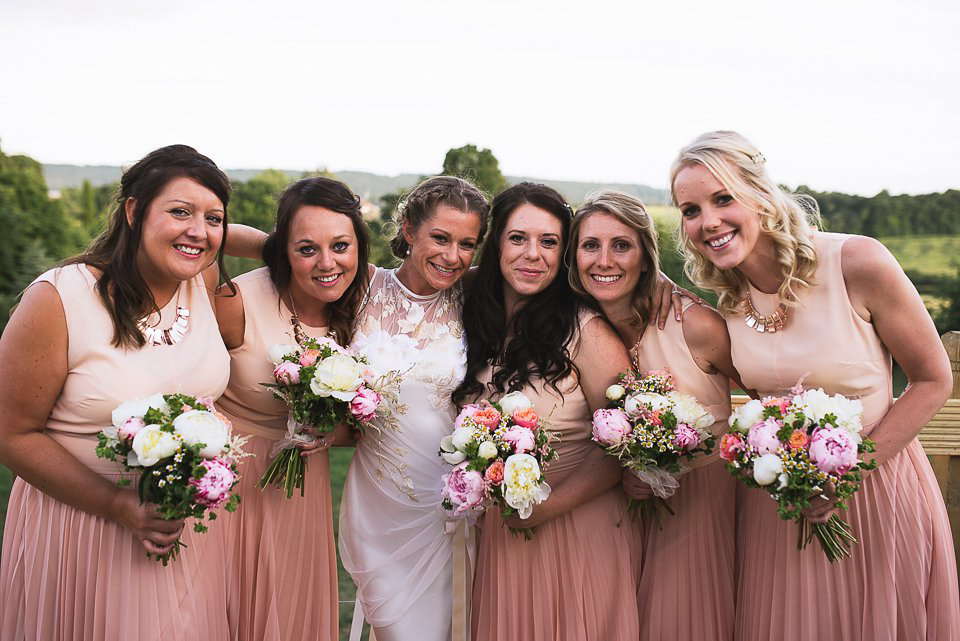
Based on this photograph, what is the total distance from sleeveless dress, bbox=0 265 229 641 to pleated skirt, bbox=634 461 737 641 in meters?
2.47

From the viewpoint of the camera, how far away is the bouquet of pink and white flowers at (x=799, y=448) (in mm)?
3455

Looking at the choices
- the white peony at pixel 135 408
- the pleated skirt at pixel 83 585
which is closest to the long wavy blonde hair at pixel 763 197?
the white peony at pixel 135 408

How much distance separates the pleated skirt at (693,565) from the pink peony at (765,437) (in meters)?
1.00

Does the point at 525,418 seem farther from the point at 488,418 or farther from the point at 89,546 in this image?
the point at 89,546

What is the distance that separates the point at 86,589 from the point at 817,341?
3730mm

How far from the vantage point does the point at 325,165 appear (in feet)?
48.0

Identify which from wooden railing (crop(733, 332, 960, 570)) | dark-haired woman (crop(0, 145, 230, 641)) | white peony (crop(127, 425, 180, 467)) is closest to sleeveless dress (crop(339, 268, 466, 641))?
dark-haired woman (crop(0, 145, 230, 641))

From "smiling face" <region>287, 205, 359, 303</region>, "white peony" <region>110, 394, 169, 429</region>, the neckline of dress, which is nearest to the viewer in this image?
"white peony" <region>110, 394, 169, 429</region>

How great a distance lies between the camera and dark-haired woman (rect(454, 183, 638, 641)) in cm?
440

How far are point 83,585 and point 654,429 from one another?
2853mm

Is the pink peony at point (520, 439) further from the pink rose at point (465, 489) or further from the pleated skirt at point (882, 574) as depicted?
the pleated skirt at point (882, 574)

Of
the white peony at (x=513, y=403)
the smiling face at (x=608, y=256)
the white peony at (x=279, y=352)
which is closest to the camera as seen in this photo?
the white peony at (x=513, y=403)

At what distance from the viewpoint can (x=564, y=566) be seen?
4449 mm

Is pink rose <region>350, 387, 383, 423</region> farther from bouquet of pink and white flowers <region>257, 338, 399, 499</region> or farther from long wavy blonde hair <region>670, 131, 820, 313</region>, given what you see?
long wavy blonde hair <region>670, 131, 820, 313</region>
